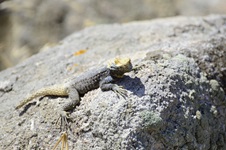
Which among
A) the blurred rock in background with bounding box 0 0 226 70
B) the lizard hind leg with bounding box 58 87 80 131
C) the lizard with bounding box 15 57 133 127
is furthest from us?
the blurred rock in background with bounding box 0 0 226 70

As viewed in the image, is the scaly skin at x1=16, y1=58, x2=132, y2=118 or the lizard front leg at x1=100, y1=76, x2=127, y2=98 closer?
the lizard front leg at x1=100, y1=76, x2=127, y2=98

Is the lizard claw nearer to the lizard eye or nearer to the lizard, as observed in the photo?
the lizard

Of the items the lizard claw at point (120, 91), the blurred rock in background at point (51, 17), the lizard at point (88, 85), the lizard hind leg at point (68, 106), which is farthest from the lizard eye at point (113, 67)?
the blurred rock in background at point (51, 17)

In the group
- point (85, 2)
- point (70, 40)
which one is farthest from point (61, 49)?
point (85, 2)

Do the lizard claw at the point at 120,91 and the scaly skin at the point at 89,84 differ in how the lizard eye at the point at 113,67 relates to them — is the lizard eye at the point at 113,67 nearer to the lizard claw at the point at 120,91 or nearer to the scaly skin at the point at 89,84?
the scaly skin at the point at 89,84

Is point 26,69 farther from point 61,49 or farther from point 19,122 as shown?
point 19,122

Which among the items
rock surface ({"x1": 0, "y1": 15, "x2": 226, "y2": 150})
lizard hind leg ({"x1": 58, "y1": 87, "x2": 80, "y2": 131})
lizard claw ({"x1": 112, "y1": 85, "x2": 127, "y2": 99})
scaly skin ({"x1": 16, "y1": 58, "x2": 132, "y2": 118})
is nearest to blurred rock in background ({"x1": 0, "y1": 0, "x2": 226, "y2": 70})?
rock surface ({"x1": 0, "y1": 15, "x2": 226, "y2": 150})

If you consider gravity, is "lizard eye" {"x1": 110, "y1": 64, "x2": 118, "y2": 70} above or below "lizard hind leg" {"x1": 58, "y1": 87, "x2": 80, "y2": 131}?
above

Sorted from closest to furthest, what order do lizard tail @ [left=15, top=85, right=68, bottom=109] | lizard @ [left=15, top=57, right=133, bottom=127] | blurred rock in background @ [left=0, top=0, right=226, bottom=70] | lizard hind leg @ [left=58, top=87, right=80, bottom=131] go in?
lizard hind leg @ [left=58, top=87, right=80, bottom=131] < lizard @ [left=15, top=57, right=133, bottom=127] < lizard tail @ [left=15, top=85, right=68, bottom=109] < blurred rock in background @ [left=0, top=0, right=226, bottom=70]
